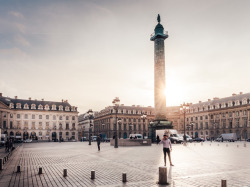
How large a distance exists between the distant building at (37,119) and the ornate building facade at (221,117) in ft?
165

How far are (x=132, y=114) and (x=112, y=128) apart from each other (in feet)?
37.0

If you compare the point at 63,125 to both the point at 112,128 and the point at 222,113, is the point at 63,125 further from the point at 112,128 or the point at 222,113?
the point at 222,113

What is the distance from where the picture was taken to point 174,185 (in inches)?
381

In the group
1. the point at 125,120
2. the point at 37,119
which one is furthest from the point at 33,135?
the point at 125,120

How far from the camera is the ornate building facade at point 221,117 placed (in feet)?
278

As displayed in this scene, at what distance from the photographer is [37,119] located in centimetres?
9656

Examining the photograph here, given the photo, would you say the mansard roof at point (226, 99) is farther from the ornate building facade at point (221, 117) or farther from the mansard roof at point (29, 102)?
the mansard roof at point (29, 102)

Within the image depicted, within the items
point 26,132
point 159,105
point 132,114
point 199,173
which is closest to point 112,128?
point 132,114

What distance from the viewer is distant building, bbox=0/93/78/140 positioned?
90.1 metres

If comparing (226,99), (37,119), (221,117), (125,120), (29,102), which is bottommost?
(125,120)

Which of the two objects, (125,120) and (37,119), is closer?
(37,119)

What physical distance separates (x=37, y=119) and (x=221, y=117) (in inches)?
2837

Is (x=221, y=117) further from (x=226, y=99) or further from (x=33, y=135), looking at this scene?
(x=33, y=135)

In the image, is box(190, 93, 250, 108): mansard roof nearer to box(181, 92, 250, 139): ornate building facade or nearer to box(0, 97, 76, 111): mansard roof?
box(181, 92, 250, 139): ornate building facade
